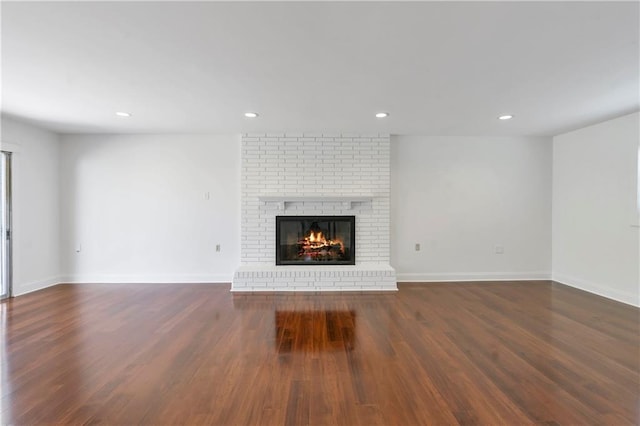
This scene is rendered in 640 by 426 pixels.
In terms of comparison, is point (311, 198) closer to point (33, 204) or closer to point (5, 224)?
point (33, 204)

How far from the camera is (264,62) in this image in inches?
92.8

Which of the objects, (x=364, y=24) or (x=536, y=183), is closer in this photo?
(x=364, y=24)

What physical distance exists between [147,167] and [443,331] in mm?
4832

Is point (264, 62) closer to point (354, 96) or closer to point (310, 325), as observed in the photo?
point (354, 96)

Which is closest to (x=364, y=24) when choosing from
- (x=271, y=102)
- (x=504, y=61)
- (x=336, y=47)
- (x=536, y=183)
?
(x=336, y=47)

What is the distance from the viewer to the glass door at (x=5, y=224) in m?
4.09

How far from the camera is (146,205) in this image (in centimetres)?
488

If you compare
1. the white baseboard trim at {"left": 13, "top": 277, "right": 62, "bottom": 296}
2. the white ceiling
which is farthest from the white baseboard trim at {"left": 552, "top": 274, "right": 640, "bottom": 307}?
the white baseboard trim at {"left": 13, "top": 277, "right": 62, "bottom": 296}

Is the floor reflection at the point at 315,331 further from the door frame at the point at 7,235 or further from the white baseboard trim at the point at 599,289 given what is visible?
the door frame at the point at 7,235

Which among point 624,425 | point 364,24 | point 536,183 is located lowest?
point 624,425

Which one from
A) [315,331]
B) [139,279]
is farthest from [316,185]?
[139,279]

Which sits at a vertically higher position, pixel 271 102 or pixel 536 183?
pixel 271 102

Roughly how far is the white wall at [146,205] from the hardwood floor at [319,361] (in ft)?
3.10

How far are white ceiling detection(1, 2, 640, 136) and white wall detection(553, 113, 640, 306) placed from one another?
1.80 ft
